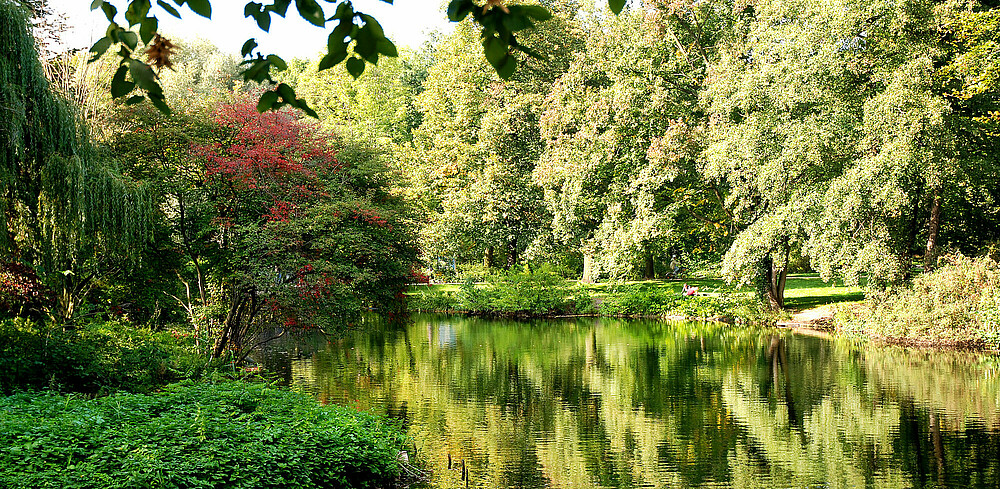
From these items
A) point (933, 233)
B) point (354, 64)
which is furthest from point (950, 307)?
point (354, 64)

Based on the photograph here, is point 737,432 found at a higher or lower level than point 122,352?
lower

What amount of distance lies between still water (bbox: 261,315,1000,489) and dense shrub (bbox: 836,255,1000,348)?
1.00 meters

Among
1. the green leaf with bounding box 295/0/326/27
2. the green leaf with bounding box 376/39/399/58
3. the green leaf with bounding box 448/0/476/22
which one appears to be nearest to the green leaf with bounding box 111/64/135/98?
the green leaf with bounding box 295/0/326/27

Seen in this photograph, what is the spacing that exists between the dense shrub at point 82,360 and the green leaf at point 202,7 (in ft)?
28.7

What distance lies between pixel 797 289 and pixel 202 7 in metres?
31.5

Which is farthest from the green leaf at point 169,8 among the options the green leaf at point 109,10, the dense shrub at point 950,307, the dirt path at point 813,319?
the dirt path at point 813,319

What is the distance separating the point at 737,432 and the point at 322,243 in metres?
7.42

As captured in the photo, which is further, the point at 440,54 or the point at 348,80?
the point at 348,80

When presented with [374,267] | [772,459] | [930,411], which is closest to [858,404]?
[930,411]

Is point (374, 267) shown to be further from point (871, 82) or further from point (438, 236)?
point (438, 236)

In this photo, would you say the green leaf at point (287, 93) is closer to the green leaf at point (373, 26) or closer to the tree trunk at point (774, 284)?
the green leaf at point (373, 26)

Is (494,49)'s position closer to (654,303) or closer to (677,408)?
(677,408)

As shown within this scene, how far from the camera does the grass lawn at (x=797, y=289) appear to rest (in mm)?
28294

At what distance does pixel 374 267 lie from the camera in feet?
50.1
